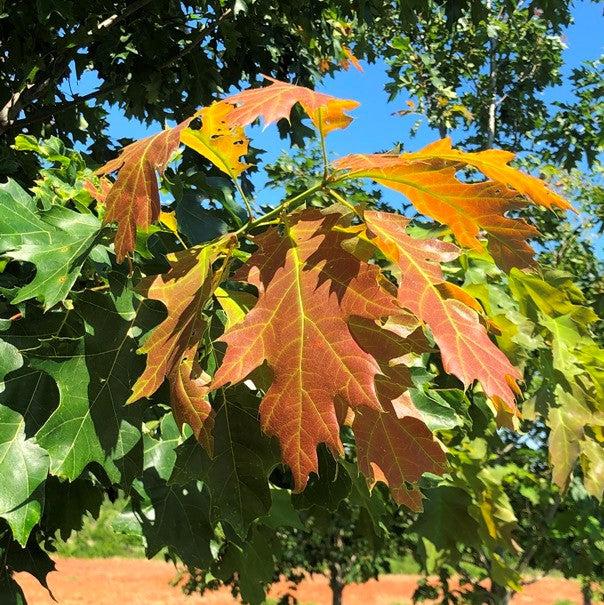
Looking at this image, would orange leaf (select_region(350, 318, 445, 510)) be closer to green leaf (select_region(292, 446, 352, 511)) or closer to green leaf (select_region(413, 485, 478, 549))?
green leaf (select_region(292, 446, 352, 511))

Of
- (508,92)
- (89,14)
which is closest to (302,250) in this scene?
(89,14)

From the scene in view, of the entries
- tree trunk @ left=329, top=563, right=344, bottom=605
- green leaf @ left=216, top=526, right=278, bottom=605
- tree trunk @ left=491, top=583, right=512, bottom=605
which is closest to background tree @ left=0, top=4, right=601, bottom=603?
green leaf @ left=216, top=526, right=278, bottom=605

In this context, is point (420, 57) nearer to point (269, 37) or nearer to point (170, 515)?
point (269, 37)

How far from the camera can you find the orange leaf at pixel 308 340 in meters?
0.79

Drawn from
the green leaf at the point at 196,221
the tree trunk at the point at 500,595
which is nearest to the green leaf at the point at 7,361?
the green leaf at the point at 196,221

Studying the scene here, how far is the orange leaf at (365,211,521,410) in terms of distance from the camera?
2.61 ft

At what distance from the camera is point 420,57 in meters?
6.29

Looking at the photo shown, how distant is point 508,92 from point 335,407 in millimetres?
6926

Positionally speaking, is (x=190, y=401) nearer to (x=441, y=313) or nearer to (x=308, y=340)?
(x=308, y=340)

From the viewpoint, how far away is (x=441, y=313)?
82 cm

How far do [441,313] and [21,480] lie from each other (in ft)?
2.05

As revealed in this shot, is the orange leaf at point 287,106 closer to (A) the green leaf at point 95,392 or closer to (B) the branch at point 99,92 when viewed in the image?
(A) the green leaf at point 95,392

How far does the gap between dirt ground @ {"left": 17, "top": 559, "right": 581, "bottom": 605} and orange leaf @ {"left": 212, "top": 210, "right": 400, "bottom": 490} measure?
49.7ft

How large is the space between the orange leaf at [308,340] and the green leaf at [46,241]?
0.37 meters
